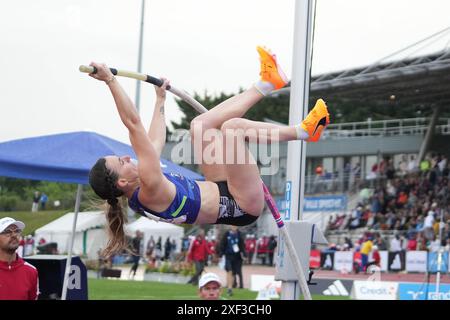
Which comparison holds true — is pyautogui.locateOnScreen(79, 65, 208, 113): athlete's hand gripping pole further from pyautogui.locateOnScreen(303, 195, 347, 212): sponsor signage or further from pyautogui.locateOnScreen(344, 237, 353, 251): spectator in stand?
pyautogui.locateOnScreen(303, 195, 347, 212): sponsor signage

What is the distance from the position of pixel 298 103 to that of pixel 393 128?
2678cm

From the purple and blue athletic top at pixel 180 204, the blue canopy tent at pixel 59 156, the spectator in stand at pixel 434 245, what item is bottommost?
the spectator in stand at pixel 434 245

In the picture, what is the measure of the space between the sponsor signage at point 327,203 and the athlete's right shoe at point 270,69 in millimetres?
24766

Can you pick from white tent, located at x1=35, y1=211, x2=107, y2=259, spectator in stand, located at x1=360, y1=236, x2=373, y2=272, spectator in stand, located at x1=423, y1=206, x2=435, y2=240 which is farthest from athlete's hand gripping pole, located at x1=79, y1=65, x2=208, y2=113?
white tent, located at x1=35, y1=211, x2=107, y2=259

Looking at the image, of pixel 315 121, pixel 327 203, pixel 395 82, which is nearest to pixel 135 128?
pixel 315 121

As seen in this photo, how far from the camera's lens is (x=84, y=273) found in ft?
27.7

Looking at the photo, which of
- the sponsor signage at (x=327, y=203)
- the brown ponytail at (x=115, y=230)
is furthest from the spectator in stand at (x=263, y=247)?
the brown ponytail at (x=115, y=230)

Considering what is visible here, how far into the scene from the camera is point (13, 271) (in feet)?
22.4

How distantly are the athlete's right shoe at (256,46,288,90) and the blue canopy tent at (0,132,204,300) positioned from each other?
2.15 m

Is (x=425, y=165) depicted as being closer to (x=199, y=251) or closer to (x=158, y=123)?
(x=199, y=251)

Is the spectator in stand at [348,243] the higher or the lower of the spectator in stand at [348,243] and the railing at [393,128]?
the lower

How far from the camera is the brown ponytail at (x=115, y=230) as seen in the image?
580cm

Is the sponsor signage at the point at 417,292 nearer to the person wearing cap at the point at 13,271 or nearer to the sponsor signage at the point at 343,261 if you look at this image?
the sponsor signage at the point at 343,261
